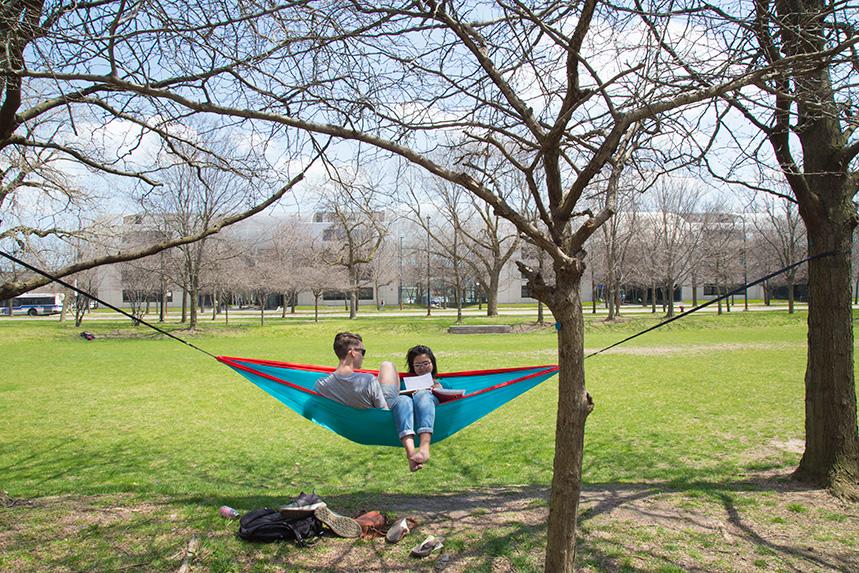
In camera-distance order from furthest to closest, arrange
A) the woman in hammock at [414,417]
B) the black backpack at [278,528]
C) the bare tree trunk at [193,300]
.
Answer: the bare tree trunk at [193,300] → the woman in hammock at [414,417] → the black backpack at [278,528]

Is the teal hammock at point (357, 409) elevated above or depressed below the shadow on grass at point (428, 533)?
above

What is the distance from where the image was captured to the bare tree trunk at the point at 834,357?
4188 mm

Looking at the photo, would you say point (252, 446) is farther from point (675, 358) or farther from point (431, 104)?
point (675, 358)

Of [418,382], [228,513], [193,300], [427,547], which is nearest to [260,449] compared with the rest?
[228,513]

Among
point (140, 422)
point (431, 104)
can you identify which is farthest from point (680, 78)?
point (140, 422)

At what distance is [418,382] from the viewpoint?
4.25 meters

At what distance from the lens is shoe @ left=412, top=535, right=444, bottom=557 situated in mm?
3258

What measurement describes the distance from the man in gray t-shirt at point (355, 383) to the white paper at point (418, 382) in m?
0.12

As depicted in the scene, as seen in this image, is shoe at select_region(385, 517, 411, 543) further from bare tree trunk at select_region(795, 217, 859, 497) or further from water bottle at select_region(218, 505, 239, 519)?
bare tree trunk at select_region(795, 217, 859, 497)

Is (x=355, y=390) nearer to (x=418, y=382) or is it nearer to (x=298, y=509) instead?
(x=418, y=382)

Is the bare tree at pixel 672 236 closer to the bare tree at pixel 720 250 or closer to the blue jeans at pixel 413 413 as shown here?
the bare tree at pixel 720 250

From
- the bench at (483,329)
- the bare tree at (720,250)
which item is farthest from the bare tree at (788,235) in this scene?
the bench at (483,329)

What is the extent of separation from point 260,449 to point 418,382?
270 cm

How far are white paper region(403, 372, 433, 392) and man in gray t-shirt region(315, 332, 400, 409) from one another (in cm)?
12
